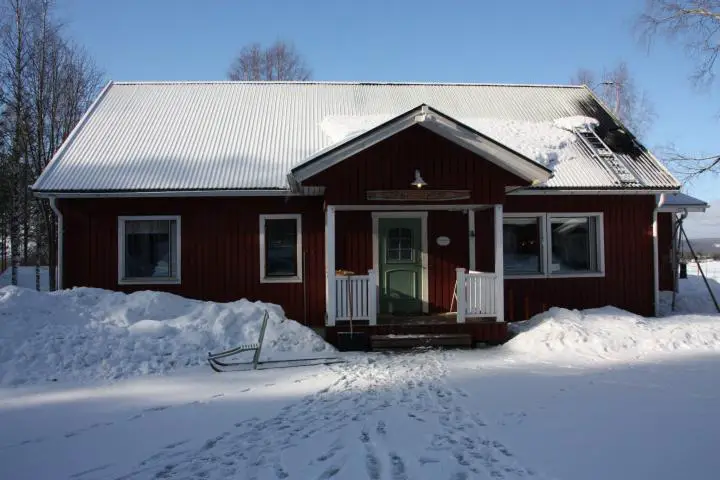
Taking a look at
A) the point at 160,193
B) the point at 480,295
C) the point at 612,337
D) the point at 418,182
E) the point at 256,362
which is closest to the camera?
the point at 256,362

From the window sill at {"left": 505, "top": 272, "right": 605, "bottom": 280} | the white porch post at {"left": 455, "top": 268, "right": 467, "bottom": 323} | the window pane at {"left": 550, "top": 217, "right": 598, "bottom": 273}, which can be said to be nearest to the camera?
the white porch post at {"left": 455, "top": 268, "right": 467, "bottom": 323}

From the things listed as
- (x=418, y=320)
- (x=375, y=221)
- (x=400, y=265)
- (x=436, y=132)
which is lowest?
(x=418, y=320)

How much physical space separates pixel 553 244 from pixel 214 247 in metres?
7.56

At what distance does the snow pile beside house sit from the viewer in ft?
42.6

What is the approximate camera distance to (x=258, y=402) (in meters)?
6.41

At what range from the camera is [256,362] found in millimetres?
8156

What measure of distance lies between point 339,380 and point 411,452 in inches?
111

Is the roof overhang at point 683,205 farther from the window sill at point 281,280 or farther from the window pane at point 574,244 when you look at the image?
the window sill at point 281,280

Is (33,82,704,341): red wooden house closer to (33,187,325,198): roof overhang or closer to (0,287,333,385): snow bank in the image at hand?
(33,187,325,198): roof overhang

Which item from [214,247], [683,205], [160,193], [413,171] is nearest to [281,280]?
[214,247]

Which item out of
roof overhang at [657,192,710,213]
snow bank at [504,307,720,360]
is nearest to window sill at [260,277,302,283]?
snow bank at [504,307,720,360]

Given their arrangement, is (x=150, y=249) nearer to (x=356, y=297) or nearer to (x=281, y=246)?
(x=281, y=246)

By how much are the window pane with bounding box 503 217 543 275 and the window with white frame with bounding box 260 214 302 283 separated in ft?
15.4

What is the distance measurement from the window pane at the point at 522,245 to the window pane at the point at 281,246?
477 centimetres
